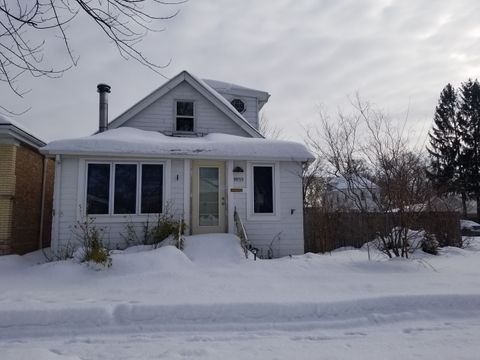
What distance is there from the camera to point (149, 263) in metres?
7.64

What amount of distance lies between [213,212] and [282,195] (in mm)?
2192

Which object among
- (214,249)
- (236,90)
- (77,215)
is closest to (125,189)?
(77,215)

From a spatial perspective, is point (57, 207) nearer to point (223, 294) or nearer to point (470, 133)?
point (223, 294)

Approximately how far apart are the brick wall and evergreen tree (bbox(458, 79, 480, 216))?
35120 mm

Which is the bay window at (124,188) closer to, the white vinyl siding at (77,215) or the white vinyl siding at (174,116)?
the white vinyl siding at (77,215)

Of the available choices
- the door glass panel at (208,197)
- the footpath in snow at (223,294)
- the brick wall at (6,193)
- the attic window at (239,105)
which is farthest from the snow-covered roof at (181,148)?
the attic window at (239,105)

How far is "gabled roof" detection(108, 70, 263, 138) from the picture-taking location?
44.1 feet

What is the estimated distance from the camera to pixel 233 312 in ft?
16.7

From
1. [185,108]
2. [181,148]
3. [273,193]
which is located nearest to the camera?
[181,148]

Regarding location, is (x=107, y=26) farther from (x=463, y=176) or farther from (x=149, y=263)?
(x=463, y=176)

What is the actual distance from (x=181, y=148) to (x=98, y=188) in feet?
8.66

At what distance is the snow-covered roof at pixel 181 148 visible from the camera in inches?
394

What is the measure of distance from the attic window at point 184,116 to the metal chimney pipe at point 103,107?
8.57ft

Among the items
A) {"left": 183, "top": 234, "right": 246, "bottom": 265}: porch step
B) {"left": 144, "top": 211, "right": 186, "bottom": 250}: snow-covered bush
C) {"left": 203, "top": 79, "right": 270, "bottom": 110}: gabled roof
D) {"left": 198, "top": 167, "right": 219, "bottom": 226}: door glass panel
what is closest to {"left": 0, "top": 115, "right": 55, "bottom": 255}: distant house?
{"left": 144, "top": 211, "right": 186, "bottom": 250}: snow-covered bush
